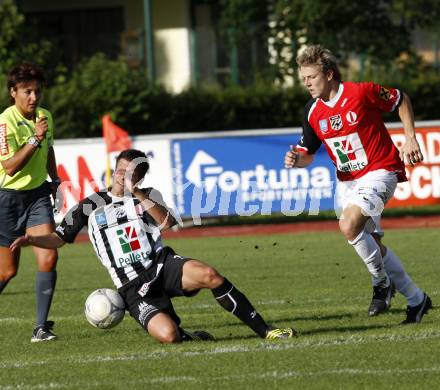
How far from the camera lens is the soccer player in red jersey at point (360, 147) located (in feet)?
28.2

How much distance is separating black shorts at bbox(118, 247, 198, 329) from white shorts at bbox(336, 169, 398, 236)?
4.84 feet

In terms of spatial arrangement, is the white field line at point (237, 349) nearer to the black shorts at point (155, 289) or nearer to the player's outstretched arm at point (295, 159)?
the black shorts at point (155, 289)

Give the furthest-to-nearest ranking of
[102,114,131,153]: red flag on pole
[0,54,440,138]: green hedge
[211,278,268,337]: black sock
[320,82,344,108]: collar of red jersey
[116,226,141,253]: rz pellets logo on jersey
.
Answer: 1. [0,54,440,138]: green hedge
2. [102,114,131,153]: red flag on pole
3. [320,82,344,108]: collar of red jersey
4. [116,226,141,253]: rz pellets logo on jersey
5. [211,278,268,337]: black sock

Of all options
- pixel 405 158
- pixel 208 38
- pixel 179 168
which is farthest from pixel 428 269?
pixel 208 38

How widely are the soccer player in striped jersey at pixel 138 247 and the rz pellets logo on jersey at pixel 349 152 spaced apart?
5.11ft

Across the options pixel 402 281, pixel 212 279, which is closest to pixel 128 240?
pixel 212 279

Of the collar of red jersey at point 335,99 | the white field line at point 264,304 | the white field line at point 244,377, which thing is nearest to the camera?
the white field line at point 244,377

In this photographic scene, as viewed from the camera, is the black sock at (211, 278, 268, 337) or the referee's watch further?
the referee's watch

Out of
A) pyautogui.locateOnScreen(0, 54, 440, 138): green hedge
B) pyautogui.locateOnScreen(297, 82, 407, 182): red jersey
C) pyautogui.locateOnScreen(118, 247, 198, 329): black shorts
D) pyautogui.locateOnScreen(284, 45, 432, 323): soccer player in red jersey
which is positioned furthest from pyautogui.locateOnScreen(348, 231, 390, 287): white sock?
pyautogui.locateOnScreen(0, 54, 440, 138): green hedge

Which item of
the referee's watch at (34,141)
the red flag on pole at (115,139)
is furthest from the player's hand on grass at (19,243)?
the red flag on pole at (115,139)

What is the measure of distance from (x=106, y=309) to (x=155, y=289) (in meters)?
0.37

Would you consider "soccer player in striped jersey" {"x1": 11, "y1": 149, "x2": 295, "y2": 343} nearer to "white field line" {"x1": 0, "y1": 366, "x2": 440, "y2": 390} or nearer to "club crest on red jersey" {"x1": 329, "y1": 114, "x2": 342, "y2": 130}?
"white field line" {"x1": 0, "y1": 366, "x2": 440, "y2": 390}

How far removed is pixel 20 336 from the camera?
8719 millimetres

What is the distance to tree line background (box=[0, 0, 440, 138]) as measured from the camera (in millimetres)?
22562
